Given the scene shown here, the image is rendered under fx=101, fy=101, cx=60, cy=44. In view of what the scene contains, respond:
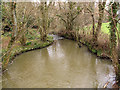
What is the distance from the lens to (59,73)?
576 centimetres

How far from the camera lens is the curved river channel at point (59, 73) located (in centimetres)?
483

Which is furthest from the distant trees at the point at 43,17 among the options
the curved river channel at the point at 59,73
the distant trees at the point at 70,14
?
the curved river channel at the point at 59,73

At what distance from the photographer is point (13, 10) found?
509 cm

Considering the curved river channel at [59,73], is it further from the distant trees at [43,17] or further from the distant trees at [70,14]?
the distant trees at [70,14]

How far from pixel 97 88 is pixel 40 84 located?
2.62 meters


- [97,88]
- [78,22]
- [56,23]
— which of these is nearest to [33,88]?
[97,88]

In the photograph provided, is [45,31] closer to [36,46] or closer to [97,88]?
[36,46]

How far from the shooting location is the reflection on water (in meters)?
4.84

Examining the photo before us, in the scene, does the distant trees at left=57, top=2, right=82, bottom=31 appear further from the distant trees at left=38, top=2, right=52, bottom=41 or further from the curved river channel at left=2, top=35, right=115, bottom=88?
the curved river channel at left=2, top=35, right=115, bottom=88

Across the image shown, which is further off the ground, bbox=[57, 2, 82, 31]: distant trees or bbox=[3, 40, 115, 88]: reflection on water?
bbox=[57, 2, 82, 31]: distant trees

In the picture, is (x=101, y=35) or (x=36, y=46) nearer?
(x=101, y=35)

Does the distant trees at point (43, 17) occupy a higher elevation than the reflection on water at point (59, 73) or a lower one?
higher

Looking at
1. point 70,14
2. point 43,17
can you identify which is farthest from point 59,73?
point 70,14

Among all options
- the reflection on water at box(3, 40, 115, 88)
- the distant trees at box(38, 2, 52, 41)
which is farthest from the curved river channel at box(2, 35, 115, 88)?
the distant trees at box(38, 2, 52, 41)
